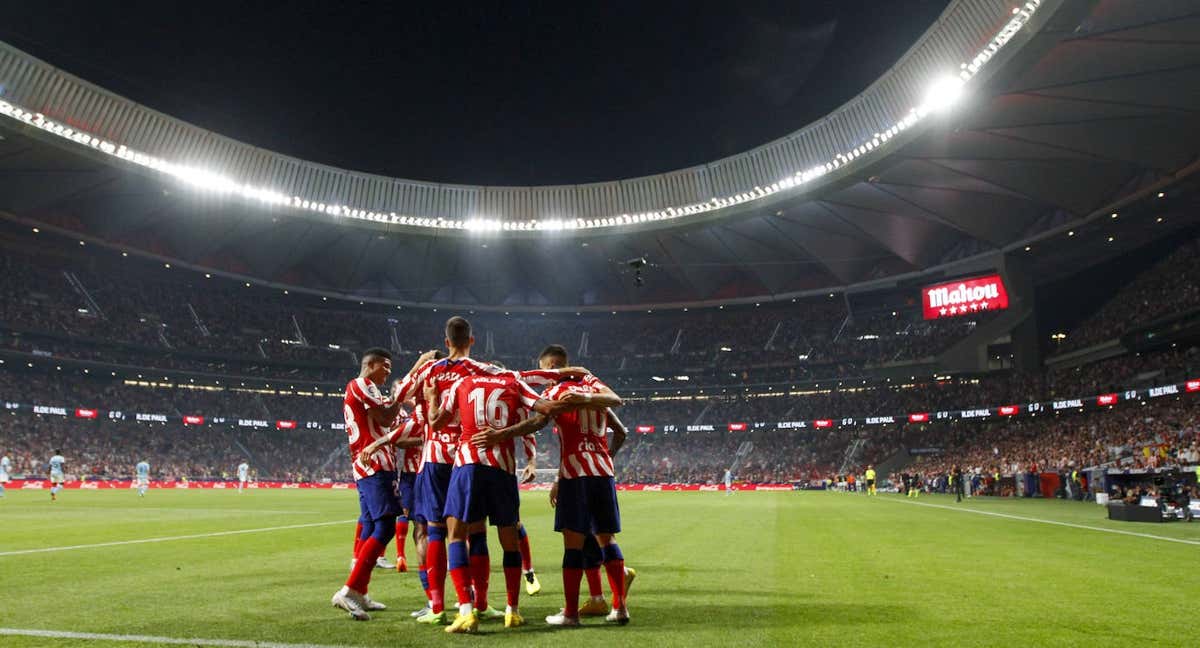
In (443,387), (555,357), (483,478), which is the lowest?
(483,478)

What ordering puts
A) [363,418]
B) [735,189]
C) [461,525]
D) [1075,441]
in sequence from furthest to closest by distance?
1. [735,189]
2. [1075,441]
3. [363,418]
4. [461,525]

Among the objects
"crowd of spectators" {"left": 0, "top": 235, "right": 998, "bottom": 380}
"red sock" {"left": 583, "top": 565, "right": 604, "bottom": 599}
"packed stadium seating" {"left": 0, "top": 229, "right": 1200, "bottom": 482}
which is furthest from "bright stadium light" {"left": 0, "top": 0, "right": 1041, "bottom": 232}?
"red sock" {"left": 583, "top": 565, "right": 604, "bottom": 599}

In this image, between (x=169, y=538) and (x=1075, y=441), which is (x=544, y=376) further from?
(x=1075, y=441)

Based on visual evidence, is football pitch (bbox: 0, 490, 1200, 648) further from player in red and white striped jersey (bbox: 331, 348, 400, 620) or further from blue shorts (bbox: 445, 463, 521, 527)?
blue shorts (bbox: 445, 463, 521, 527)

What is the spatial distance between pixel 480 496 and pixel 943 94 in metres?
33.1

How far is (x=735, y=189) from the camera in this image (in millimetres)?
47344

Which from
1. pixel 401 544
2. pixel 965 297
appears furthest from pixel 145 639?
pixel 965 297

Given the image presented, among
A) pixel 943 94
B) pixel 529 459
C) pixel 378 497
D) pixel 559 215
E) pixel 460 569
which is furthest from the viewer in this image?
pixel 559 215

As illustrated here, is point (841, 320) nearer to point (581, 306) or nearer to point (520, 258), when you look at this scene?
point (581, 306)

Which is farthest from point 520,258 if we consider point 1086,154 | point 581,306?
point 1086,154

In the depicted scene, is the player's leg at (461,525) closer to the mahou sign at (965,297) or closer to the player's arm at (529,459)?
the player's arm at (529,459)

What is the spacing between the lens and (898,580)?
358 inches

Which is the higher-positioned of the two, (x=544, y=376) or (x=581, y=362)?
(x=581, y=362)

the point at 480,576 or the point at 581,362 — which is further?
the point at 581,362
